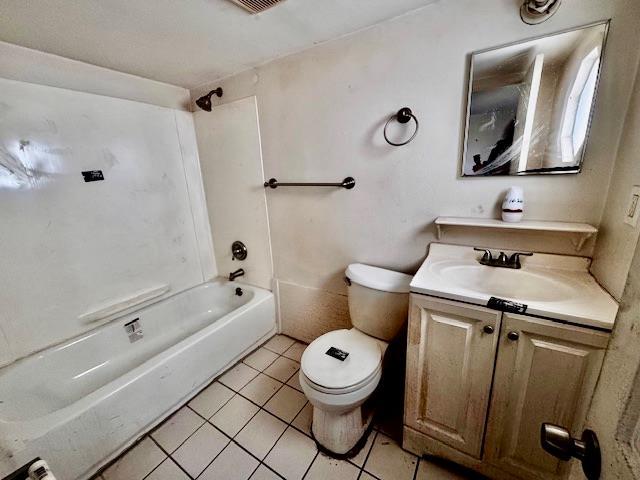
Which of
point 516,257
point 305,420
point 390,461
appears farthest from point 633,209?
point 305,420

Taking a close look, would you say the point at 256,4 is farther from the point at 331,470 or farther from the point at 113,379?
the point at 113,379

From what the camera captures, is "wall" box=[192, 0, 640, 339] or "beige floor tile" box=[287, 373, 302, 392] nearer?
"wall" box=[192, 0, 640, 339]

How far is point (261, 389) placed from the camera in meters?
1.60

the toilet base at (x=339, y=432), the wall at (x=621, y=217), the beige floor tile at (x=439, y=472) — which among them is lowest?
the beige floor tile at (x=439, y=472)

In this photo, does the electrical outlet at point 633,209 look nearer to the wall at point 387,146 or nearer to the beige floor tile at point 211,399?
the wall at point 387,146

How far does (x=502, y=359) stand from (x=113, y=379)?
7.06 ft

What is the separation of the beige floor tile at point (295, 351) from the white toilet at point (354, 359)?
623 mm

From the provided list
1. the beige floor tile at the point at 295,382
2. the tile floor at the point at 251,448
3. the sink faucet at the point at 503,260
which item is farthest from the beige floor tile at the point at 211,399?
the sink faucet at the point at 503,260

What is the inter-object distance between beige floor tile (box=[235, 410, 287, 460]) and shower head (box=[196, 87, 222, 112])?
2.08 metres

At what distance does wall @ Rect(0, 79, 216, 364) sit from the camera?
4.46 ft

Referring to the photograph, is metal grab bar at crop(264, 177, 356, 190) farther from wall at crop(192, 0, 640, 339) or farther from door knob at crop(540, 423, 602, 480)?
door knob at crop(540, 423, 602, 480)

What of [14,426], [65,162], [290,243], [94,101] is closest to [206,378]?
[14,426]

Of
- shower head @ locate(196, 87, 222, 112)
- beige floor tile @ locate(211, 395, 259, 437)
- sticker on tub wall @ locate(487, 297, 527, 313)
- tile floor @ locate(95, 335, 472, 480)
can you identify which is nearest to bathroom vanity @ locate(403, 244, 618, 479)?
sticker on tub wall @ locate(487, 297, 527, 313)

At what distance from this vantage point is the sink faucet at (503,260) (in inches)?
43.8
